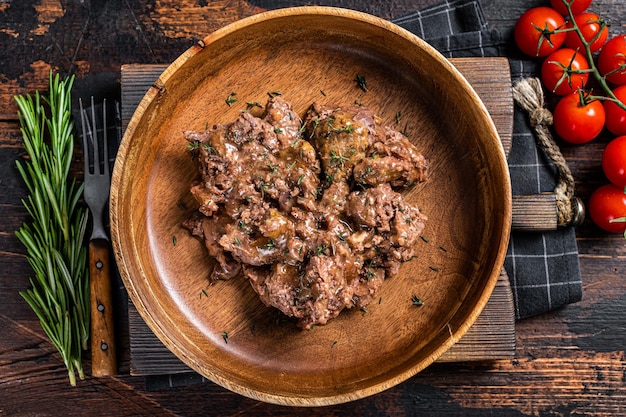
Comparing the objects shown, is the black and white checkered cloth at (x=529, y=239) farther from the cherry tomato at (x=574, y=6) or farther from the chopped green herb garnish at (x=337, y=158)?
the chopped green herb garnish at (x=337, y=158)

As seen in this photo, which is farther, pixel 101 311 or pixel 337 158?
pixel 101 311

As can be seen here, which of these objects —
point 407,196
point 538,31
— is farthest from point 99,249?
point 538,31

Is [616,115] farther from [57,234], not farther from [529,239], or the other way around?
[57,234]

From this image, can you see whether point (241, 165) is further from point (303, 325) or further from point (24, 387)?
point (24, 387)

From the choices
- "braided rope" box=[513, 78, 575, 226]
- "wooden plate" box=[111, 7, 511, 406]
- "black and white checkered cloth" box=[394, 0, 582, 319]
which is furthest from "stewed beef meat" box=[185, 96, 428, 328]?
"braided rope" box=[513, 78, 575, 226]

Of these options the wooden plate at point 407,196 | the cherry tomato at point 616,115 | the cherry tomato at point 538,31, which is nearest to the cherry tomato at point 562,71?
the cherry tomato at point 538,31

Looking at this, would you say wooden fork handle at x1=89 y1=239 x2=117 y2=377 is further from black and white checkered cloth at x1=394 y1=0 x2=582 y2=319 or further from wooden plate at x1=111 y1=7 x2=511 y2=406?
black and white checkered cloth at x1=394 y1=0 x2=582 y2=319

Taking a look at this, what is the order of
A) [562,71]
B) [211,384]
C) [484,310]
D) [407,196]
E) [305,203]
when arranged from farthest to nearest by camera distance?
[211,384]
[562,71]
[484,310]
[407,196]
[305,203]

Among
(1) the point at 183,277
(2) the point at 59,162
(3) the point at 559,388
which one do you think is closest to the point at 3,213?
(2) the point at 59,162
